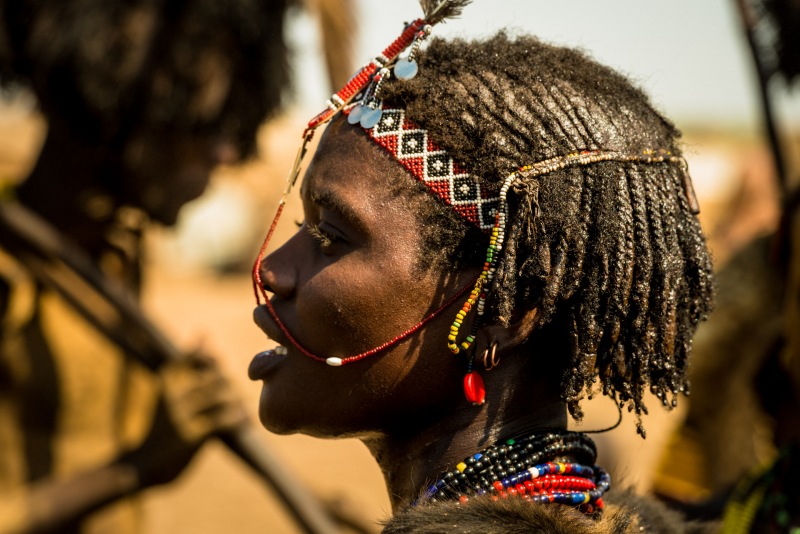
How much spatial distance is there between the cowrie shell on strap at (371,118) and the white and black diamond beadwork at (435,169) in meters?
0.02

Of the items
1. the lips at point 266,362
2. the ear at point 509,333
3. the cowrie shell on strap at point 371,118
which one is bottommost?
the lips at point 266,362

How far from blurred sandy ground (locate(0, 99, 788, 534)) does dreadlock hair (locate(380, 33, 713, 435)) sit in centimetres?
33

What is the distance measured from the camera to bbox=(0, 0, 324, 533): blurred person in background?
4457 millimetres

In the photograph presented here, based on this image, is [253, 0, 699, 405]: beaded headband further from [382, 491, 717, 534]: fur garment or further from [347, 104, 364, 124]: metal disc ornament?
[382, 491, 717, 534]: fur garment

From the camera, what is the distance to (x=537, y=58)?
6.38ft

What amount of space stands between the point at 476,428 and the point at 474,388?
4.0 inches

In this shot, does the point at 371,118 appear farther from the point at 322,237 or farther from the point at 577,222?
the point at 577,222

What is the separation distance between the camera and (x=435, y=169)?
186cm

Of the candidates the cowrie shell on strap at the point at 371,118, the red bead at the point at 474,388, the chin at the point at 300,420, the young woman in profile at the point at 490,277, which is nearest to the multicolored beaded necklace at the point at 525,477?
the young woman in profile at the point at 490,277

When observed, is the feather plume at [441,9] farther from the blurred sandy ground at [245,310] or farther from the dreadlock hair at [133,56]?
the dreadlock hair at [133,56]

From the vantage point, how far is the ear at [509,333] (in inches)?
71.9

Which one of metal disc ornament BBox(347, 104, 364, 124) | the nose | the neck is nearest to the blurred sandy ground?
the neck

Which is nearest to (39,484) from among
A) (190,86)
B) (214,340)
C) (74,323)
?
(74,323)

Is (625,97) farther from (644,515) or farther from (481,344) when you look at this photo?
(644,515)
